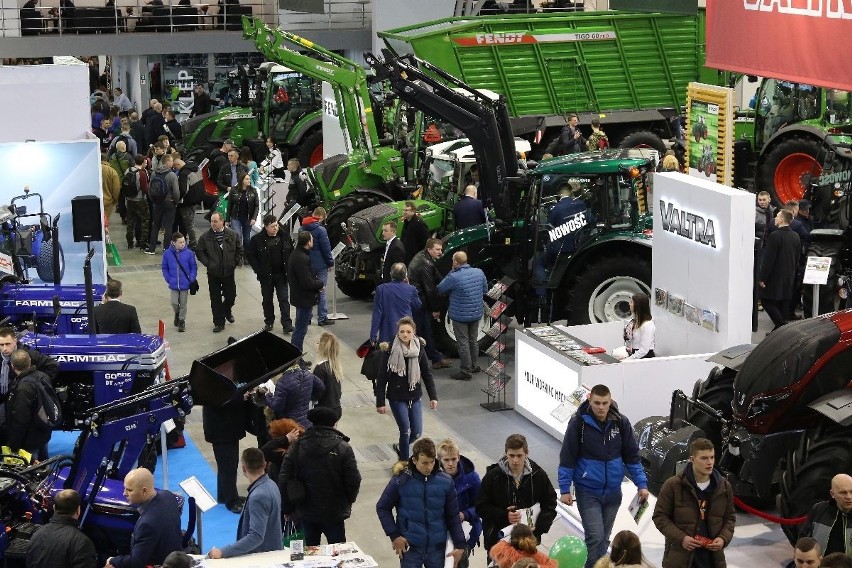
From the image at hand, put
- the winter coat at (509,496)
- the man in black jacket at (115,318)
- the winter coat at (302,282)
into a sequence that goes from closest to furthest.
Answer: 1. the winter coat at (509,496)
2. the man in black jacket at (115,318)
3. the winter coat at (302,282)

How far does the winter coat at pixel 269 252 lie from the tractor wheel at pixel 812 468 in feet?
26.4

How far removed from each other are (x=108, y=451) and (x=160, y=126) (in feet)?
59.2

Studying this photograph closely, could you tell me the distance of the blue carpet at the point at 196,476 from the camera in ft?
36.8

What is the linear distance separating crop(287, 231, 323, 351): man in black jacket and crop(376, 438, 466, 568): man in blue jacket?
22.6 ft

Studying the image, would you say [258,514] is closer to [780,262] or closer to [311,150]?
[780,262]

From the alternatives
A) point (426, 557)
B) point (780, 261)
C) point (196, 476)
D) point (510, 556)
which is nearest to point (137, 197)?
point (196, 476)

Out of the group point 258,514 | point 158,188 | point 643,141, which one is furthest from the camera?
point 643,141

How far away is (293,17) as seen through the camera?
31.5m

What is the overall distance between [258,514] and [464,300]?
6.03 metres

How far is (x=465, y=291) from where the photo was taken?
579 inches

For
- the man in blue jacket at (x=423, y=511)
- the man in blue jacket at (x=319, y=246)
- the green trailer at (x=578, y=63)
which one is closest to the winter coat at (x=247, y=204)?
the man in blue jacket at (x=319, y=246)

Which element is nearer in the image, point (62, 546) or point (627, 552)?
point (627, 552)

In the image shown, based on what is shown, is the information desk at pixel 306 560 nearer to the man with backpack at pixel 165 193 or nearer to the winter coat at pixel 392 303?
the winter coat at pixel 392 303

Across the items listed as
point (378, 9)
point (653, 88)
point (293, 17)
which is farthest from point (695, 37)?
point (293, 17)
